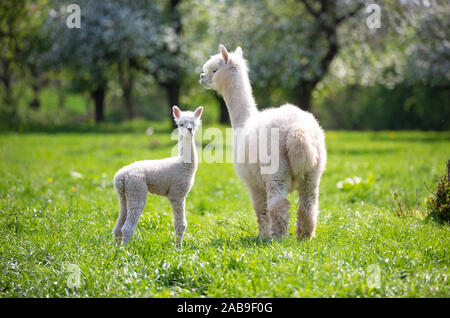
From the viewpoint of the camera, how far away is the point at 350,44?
52.0 ft

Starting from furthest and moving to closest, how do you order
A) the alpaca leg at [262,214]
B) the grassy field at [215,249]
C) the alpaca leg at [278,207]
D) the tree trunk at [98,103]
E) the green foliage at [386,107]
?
the tree trunk at [98,103] → the green foliage at [386,107] → the alpaca leg at [262,214] → the alpaca leg at [278,207] → the grassy field at [215,249]

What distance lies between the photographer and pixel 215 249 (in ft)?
12.8

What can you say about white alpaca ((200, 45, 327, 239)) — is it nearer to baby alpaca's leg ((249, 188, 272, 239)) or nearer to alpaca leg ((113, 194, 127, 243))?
baby alpaca's leg ((249, 188, 272, 239))

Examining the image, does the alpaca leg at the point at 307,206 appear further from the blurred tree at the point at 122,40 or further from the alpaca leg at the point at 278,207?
A: the blurred tree at the point at 122,40

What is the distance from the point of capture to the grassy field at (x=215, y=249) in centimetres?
321

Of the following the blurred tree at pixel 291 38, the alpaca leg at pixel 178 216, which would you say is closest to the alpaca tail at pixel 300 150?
the alpaca leg at pixel 178 216

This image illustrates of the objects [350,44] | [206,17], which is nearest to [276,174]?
[350,44]

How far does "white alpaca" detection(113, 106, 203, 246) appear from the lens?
3898mm

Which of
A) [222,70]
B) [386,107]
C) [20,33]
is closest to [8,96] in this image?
[20,33]

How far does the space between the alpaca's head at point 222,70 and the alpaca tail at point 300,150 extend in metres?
1.24

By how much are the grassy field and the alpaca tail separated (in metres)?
0.74

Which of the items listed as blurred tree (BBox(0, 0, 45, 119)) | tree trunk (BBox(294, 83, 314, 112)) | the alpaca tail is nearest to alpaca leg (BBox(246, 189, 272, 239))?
the alpaca tail
